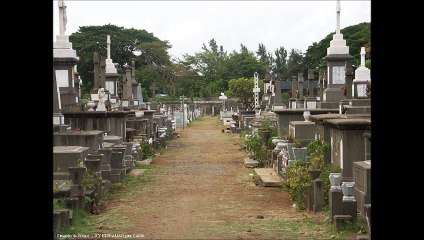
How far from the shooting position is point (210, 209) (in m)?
10.4

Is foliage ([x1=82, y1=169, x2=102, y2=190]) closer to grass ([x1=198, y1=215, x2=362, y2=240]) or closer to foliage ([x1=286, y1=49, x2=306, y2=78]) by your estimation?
grass ([x1=198, y1=215, x2=362, y2=240])

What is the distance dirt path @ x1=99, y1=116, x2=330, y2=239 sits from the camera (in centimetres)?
846

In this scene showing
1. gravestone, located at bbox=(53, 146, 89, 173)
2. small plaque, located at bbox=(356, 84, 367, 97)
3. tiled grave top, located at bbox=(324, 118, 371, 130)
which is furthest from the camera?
small plaque, located at bbox=(356, 84, 367, 97)

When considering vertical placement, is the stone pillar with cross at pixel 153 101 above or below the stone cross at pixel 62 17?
below

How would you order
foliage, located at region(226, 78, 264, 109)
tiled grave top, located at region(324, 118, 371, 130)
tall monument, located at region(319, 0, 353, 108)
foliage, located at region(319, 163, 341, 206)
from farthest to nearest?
foliage, located at region(226, 78, 264, 109), tall monument, located at region(319, 0, 353, 108), tiled grave top, located at region(324, 118, 371, 130), foliage, located at region(319, 163, 341, 206)

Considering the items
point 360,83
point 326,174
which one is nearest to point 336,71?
point 360,83

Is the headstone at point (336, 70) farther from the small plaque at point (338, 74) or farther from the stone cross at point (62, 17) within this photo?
the stone cross at point (62, 17)

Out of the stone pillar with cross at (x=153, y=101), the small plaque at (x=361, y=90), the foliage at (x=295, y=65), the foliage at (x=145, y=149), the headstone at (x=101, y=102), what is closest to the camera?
the small plaque at (x=361, y=90)

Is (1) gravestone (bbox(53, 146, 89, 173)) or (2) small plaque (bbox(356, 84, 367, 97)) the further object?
(2) small plaque (bbox(356, 84, 367, 97))

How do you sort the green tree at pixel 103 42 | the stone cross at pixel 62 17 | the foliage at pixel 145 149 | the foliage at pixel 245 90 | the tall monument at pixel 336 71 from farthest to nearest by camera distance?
1. the green tree at pixel 103 42
2. the foliage at pixel 245 90
3. the tall monument at pixel 336 71
4. the foliage at pixel 145 149
5. the stone cross at pixel 62 17

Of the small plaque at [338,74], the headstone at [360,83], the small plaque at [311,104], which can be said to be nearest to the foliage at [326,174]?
the headstone at [360,83]

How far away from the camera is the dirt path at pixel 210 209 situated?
846 centimetres

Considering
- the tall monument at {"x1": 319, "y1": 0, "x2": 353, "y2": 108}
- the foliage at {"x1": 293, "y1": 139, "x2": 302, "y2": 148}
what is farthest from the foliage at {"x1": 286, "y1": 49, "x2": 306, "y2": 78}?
the foliage at {"x1": 293, "y1": 139, "x2": 302, "y2": 148}
